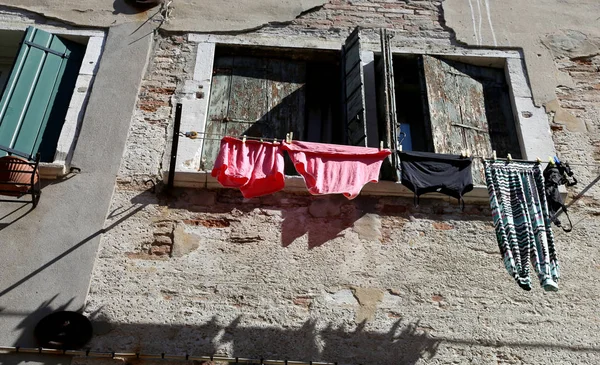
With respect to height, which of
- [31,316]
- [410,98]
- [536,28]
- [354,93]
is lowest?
[31,316]

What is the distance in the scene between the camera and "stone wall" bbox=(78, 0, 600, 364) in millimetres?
4738

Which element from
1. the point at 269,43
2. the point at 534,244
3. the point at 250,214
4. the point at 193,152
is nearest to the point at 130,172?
the point at 193,152

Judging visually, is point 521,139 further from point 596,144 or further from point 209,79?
point 209,79

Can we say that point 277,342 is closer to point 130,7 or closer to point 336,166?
point 336,166

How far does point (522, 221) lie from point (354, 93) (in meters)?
1.86

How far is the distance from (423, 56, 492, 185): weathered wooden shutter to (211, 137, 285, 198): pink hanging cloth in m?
1.54

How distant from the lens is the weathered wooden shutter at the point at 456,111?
19.5 feet

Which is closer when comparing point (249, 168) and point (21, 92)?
point (249, 168)

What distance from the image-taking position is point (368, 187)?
548cm

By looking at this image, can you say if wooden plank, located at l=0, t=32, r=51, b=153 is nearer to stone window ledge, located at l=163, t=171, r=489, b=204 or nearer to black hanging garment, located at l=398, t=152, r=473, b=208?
stone window ledge, located at l=163, t=171, r=489, b=204

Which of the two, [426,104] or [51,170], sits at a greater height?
[426,104]

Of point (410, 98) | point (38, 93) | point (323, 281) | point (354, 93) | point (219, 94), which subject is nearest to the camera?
point (323, 281)

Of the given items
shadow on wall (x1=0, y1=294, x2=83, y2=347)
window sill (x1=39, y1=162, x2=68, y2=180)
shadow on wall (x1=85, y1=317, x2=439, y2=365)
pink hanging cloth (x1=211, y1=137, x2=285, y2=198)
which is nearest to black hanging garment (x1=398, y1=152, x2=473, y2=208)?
pink hanging cloth (x1=211, y1=137, x2=285, y2=198)

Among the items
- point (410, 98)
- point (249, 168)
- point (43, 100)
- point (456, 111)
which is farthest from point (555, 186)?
point (43, 100)
